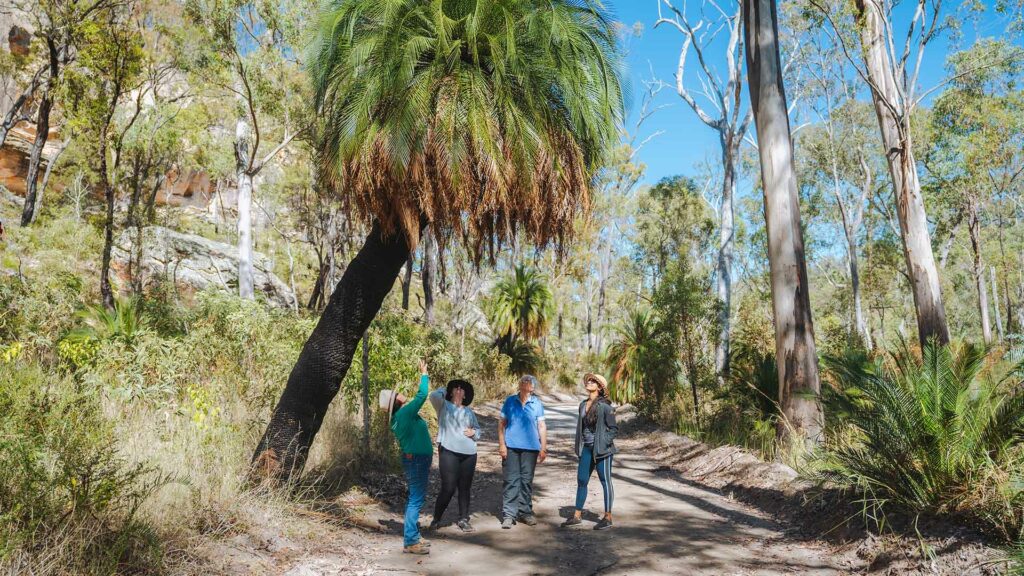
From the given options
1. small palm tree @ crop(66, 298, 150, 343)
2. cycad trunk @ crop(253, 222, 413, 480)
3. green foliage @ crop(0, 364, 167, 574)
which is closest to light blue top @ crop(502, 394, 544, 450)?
cycad trunk @ crop(253, 222, 413, 480)

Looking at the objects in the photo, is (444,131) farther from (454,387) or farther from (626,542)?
(626,542)

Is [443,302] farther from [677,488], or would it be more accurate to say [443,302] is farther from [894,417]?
[894,417]

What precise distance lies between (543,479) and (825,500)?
4.32 meters

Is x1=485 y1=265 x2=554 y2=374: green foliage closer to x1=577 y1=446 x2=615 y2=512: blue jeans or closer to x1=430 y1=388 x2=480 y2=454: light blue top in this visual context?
x1=577 y1=446 x2=615 y2=512: blue jeans

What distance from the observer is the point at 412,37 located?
5.71m

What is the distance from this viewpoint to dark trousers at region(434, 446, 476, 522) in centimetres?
634

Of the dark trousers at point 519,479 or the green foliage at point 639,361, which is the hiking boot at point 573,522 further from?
the green foliage at point 639,361

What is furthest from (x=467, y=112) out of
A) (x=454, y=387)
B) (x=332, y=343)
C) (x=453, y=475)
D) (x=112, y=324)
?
(x=112, y=324)

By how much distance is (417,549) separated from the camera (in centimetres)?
566

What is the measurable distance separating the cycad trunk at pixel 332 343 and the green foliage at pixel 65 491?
154 cm

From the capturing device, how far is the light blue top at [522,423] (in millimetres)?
6879

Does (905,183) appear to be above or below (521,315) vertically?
above

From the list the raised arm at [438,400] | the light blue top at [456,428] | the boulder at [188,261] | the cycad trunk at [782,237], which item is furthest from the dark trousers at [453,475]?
the boulder at [188,261]

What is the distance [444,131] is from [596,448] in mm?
3669
